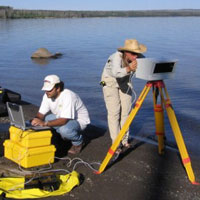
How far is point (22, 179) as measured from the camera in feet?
15.6

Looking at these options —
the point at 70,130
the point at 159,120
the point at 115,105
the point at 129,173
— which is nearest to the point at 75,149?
the point at 70,130

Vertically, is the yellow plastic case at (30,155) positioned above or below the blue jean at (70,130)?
below

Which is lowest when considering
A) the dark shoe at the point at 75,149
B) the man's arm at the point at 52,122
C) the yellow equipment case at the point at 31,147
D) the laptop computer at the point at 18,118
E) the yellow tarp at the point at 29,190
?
the dark shoe at the point at 75,149

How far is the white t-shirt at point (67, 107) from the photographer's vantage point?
5.44 m

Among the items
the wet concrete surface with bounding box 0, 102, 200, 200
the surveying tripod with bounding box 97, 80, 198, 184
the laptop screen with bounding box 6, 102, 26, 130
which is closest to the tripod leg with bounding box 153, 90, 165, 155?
the surveying tripod with bounding box 97, 80, 198, 184

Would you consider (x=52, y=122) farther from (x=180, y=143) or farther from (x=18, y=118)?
(x=180, y=143)

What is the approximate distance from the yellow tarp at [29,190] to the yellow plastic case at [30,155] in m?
0.34

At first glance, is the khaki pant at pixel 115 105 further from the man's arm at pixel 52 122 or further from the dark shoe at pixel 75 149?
the man's arm at pixel 52 122

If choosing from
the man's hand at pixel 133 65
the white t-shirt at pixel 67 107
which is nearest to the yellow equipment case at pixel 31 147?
the white t-shirt at pixel 67 107

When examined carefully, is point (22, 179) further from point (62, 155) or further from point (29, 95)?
point (29, 95)

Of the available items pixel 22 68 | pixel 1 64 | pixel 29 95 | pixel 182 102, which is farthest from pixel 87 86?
pixel 1 64

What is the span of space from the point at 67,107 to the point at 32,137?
2.29 ft

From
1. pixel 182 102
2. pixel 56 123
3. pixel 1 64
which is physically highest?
pixel 56 123

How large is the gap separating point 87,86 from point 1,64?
771 centimetres
